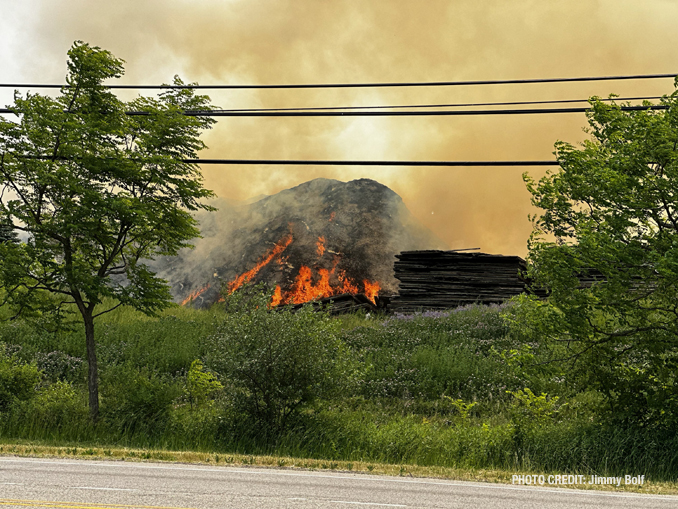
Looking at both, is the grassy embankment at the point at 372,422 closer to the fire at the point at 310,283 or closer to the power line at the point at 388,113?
the power line at the point at 388,113

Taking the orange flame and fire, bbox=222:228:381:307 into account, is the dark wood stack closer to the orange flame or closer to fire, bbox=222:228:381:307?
fire, bbox=222:228:381:307

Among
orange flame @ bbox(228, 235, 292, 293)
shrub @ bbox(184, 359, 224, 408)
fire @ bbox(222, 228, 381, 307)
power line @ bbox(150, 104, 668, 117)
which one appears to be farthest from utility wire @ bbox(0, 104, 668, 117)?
orange flame @ bbox(228, 235, 292, 293)

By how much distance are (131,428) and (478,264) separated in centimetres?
2168

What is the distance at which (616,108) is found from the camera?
12219 millimetres

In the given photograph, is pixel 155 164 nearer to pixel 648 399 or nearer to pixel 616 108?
pixel 616 108

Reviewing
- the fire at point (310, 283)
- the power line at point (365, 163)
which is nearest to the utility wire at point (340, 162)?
the power line at point (365, 163)

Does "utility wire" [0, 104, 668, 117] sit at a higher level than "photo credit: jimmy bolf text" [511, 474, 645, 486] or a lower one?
higher

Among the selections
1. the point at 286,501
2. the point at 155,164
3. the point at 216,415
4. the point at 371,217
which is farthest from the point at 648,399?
the point at 371,217

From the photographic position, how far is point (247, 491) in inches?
317

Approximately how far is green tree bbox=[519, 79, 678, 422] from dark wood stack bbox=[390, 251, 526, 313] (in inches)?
665

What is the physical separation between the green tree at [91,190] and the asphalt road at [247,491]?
5816 millimetres

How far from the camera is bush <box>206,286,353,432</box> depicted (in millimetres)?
12461

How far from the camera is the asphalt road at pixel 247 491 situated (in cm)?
739

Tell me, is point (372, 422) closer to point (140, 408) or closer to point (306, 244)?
point (140, 408)
